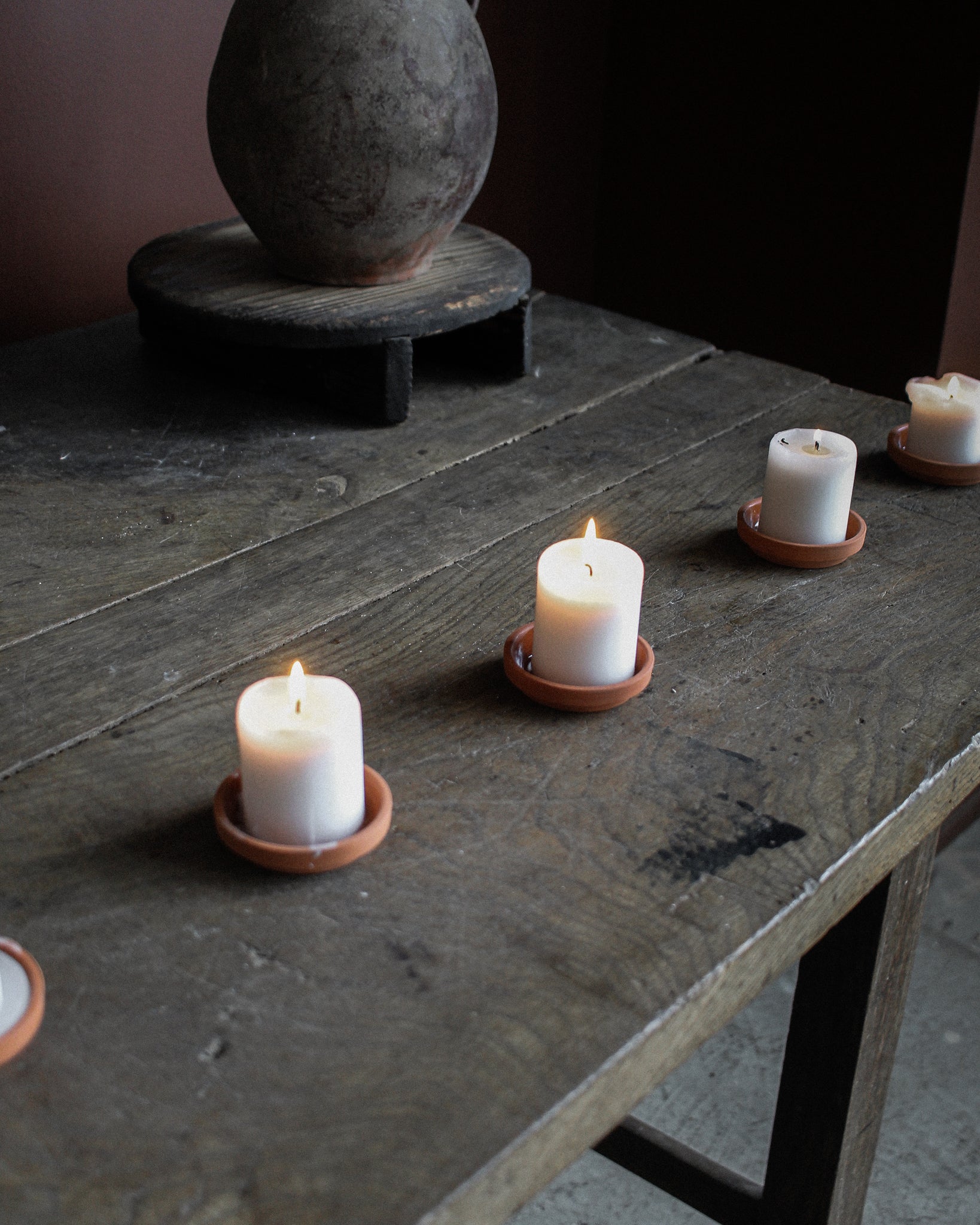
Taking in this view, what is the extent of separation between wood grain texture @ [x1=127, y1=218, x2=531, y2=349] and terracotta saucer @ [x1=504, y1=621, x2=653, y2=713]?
1.38ft

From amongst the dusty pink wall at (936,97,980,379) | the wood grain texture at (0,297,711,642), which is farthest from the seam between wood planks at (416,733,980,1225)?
the dusty pink wall at (936,97,980,379)

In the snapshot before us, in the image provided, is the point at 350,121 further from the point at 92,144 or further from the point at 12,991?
the point at 12,991

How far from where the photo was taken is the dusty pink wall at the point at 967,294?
5.40ft

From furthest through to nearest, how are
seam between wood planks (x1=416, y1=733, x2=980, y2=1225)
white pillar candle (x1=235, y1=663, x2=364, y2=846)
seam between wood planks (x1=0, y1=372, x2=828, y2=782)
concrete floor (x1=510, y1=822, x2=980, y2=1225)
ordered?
concrete floor (x1=510, y1=822, x2=980, y2=1225) → seam between wood planks (x1=0, y1=372, x2=828, y2=782) → white pillar candle (x1=235, y1=663, x2=364, y2=846) → seam between wood planks (x1=416, y1=733, x2=980, y2=1225)

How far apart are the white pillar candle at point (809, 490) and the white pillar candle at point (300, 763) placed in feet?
1.42

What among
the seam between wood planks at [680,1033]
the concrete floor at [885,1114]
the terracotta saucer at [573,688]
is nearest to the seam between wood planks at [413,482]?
the terracotta saucer at [573,688]

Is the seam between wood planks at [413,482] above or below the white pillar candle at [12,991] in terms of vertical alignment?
above

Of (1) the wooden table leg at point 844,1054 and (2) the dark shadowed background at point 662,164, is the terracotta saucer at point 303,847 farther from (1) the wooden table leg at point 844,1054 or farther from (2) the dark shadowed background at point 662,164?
(2) the dark shadowed background at point 662,164

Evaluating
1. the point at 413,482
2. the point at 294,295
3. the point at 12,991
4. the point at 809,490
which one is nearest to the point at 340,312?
the point at 294,295

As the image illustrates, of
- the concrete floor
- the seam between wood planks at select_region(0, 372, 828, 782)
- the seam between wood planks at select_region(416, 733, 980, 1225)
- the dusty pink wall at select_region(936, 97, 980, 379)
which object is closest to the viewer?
the seam between wood planks at select_region(416, 733, 980, 1225)

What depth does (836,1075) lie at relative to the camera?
1.04 metres

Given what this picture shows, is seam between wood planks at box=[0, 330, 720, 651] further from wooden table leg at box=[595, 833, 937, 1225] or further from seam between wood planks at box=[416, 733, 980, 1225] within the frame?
wooden table leg at box=[595, 833, 937, 1225]

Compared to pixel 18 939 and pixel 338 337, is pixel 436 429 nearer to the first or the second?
pixel 338 337

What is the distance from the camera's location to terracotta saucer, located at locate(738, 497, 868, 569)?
949 mm
